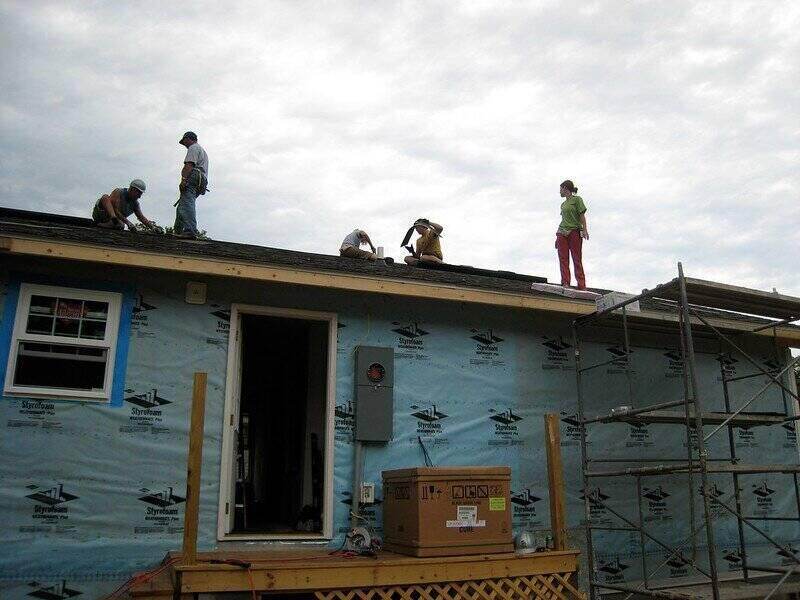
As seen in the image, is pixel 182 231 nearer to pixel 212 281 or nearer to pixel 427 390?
pixel 212 281

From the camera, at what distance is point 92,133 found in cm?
1457

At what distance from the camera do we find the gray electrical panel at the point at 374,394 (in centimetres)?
678

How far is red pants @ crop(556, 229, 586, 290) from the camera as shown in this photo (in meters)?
9.43

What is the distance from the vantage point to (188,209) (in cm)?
877

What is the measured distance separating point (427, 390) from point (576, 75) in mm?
6095

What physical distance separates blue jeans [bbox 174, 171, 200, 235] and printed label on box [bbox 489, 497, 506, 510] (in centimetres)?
509

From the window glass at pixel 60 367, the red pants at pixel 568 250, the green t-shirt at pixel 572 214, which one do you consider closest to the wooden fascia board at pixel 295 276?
the window glass at pixel 60 367

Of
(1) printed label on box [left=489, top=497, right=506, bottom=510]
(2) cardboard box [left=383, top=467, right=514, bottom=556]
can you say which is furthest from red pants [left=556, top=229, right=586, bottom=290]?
(1) printed label on box [left=489, top=497, right=506, bottom=510]

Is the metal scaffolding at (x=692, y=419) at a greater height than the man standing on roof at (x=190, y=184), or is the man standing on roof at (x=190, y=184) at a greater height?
the man standing on roof at (x=190, y=184)

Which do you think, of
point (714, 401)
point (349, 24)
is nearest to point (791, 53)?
point (714, 401)

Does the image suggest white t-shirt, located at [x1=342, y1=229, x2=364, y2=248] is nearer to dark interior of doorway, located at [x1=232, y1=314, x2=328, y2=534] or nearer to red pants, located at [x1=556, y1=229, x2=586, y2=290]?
dark interior of doorway, located at [x1=232, y1=314, x2=328, y2=534]

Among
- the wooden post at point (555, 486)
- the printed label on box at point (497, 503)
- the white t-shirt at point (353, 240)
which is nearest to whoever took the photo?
the printed label on box at point (497, 503)

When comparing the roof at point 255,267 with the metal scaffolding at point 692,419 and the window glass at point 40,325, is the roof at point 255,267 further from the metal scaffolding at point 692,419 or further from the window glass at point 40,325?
the window glass at point 40,325

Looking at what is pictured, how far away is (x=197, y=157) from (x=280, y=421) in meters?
5.11
